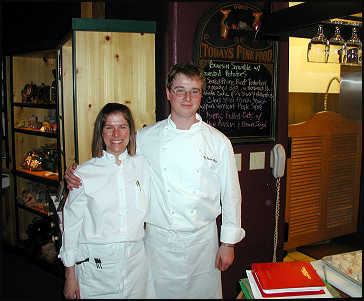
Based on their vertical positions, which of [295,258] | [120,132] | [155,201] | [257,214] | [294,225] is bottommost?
[295,258]

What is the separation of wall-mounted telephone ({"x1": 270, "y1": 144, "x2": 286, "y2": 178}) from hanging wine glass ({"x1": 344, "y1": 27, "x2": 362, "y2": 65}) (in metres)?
0.95

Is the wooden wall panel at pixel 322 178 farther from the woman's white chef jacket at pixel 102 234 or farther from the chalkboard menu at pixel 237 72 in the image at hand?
the woman's white chef jacket at pixel 102 234

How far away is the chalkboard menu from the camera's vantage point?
267 centimetres

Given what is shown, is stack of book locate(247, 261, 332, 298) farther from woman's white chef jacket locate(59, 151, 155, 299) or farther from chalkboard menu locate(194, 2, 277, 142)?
chalkboard menu locate(194, 2, 277, 142)

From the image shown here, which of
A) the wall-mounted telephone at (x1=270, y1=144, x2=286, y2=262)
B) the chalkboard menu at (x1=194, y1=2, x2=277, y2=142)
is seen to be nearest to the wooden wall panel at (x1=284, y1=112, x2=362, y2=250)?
the wall-mounted telephone at (x1=270, y1=144, x2=286, y2=262)

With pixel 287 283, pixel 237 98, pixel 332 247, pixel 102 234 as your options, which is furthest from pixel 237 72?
pixel 332 247

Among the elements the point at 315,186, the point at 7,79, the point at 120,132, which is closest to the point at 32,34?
the point at 7,79

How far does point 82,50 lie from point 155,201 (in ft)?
3.70

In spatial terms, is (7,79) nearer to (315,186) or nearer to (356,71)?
(315,186)

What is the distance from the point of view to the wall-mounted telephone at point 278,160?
2953 millimetres

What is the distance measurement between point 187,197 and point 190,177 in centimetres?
12

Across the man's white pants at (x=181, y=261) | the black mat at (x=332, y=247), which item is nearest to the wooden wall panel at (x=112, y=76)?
the man's white pants at (x=181, y=261)

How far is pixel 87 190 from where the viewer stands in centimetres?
183

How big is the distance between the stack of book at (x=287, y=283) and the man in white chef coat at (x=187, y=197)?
0.56m
